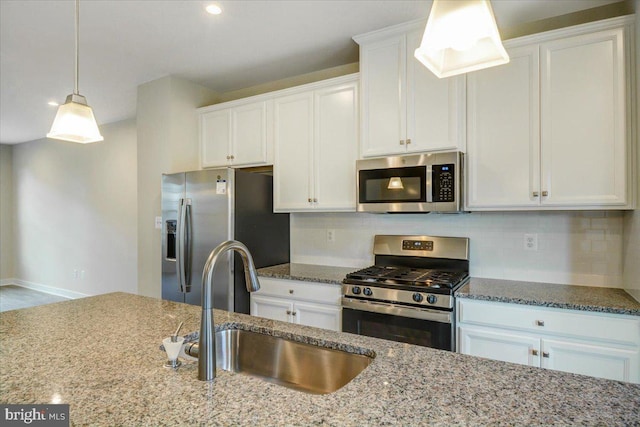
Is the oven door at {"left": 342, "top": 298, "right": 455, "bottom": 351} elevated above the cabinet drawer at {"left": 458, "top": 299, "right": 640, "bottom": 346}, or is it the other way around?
the cabinet drawer at {"left": 458, "top": 299, "right": 640, "bottom": 346}

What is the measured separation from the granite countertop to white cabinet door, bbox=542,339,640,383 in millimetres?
1092

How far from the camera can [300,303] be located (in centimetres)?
276

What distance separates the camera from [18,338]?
135cm

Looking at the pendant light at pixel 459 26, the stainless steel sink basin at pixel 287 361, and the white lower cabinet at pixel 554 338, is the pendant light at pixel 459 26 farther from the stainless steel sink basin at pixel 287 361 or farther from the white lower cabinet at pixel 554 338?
the white lower cabinet at pixel 554 338

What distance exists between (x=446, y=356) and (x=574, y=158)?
1.65 m

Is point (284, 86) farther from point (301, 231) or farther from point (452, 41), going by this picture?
point (452, 41)

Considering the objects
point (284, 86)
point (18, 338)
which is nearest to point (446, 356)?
point (18, 338)

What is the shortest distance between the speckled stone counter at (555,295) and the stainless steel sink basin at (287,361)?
1.16 m

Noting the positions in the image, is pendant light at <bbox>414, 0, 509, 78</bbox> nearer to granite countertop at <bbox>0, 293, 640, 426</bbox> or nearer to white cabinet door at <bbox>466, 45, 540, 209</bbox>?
granite countertop at <bbox>0, 293, 640, 426</bbox>

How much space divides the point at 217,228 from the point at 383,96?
1.64 m

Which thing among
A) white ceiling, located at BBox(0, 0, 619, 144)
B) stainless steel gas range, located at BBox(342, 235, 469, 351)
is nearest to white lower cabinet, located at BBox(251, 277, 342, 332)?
stainless steel gas range, located at BBox(342, 235, 469, 351)

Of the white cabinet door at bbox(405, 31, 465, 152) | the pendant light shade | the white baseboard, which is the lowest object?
the white baseboard

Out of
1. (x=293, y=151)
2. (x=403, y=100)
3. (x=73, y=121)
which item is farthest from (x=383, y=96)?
(x=73, y=121)

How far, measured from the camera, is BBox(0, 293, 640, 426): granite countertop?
81cm
